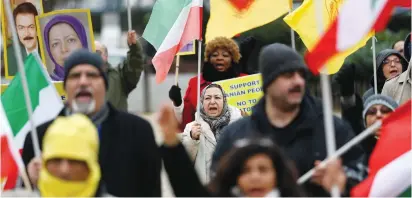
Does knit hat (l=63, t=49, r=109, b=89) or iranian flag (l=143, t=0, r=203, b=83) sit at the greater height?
knit hat (l=63, t=49, r=109, b=89)

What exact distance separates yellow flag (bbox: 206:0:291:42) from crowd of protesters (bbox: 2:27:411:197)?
304 centimetres

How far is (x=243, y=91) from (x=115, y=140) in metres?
4.94

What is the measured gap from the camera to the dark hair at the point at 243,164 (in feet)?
21.0

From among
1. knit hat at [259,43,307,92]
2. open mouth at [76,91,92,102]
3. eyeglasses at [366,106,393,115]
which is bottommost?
eyeglasses at [366,106,393,115]

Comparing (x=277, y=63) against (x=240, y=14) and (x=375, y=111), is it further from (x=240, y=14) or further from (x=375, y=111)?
(x=240, y=14)

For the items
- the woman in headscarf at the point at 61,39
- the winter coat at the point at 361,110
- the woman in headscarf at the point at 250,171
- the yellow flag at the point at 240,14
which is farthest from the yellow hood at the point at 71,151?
the yellow flag at the point at 240,14

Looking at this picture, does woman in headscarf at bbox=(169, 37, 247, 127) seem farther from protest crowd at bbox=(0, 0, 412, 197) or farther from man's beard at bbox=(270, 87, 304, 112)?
man's beard at bbox=(270, 87, 304, 112)

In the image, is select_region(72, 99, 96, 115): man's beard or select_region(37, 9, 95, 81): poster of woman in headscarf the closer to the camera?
select_region(72, 99, 96, 115): man's beard

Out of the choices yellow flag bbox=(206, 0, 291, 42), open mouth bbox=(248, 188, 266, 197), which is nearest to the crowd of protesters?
open mouth bbox=(248, 188, 266, 197)

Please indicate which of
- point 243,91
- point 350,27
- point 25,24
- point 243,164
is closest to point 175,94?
point 243,91

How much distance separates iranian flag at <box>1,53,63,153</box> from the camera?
8.54 metres

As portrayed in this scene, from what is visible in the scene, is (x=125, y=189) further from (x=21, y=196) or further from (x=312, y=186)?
(x=21, y=196)

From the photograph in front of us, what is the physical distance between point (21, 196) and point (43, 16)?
6.88 feet

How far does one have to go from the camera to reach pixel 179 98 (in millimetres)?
12344
